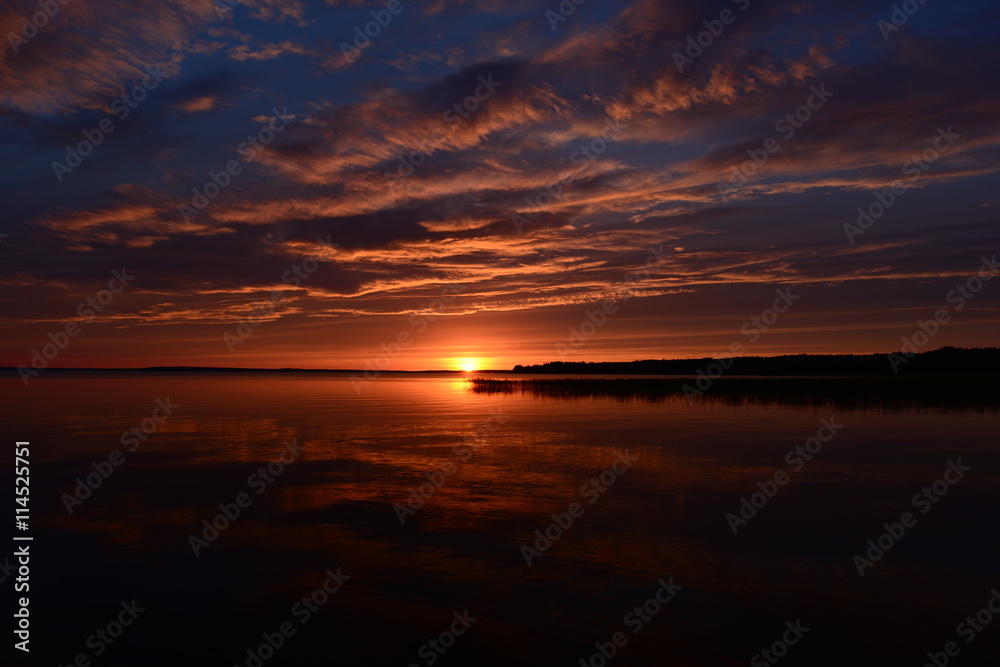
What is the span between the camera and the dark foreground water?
9406 mm

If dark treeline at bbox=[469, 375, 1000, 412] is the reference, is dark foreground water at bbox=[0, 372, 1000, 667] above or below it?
below

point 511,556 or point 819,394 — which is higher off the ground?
point 819,394

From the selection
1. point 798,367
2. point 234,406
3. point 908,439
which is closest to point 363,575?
point 908,439

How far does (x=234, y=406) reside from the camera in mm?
52344

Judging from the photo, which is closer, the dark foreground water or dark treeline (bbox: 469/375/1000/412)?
the dark foreground water

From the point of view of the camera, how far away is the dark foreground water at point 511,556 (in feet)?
30.9

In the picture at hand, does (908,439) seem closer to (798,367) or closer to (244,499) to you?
(244,499)

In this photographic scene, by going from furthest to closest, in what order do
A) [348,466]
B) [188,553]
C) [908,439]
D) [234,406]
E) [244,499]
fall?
[234,406] < [908,439] < [348,466] < [244,499] < [188,553]

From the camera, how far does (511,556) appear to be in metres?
13.2

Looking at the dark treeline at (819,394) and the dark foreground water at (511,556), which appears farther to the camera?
the dark treeline at (819,394)

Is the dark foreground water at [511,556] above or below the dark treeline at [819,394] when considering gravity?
below

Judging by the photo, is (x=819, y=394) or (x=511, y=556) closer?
(x=511, y=556)

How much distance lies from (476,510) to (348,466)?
327 inches

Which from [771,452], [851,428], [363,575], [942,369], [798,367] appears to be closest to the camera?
[363,575]
